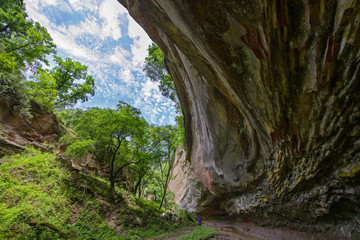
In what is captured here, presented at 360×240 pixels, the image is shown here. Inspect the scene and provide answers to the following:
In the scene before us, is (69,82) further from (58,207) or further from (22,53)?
(58,207)

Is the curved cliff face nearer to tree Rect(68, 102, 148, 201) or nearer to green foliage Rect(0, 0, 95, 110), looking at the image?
tree Rect(68, 102, 148, 201)

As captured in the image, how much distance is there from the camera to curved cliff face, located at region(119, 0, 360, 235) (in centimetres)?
338

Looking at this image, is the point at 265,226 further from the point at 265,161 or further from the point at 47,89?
the point at 47,89

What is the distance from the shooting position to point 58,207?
22.4ft

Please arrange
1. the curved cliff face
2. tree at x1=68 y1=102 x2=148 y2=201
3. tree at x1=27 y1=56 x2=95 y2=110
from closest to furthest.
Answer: the curved cliff face, tree at x1=68 y1=102 x2=148 y2=201, tree at x1=27 y1=56 x2=95 y2=110

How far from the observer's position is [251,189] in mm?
9312

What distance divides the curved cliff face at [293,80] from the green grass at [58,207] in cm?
862

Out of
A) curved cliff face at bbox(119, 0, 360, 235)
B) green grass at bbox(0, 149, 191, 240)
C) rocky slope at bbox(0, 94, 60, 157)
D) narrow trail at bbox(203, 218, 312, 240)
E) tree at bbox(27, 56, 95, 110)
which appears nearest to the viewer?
curved cliff face at bbox(119, 0, 360, 235)

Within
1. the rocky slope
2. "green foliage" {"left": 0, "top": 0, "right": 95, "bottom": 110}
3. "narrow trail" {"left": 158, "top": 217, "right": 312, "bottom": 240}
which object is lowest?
"narrow trail" {"left": 158, "top": 217, "right": 312, "bottom": 240}

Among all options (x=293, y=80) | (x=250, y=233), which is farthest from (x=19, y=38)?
(x=250, y=233)

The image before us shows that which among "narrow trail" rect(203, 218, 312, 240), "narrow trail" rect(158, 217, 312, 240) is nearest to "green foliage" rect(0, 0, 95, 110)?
"narrow trail" rect(158, 217, 312, 240)

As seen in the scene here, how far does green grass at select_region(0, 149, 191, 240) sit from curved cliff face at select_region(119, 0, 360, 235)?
8.62m

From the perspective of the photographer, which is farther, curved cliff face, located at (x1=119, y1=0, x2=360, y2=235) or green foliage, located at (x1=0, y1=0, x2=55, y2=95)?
green foliage, located at (x1=0, y1=0, x2=55, y2=95)

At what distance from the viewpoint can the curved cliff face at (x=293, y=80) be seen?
11.1 feet
